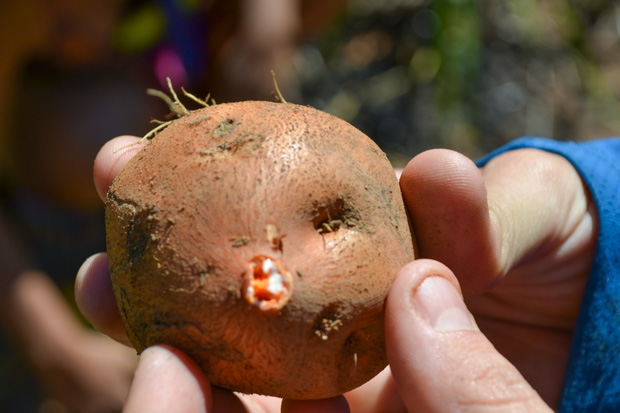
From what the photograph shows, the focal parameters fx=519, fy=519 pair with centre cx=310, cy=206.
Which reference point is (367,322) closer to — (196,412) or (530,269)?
(196,412)

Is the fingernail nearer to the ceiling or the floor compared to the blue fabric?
nearer to the ceiling

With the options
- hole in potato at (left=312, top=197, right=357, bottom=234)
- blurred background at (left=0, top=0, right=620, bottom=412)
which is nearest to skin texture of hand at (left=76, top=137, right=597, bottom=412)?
hole in potato at (left=312, top=197, right=357, bottom=234)

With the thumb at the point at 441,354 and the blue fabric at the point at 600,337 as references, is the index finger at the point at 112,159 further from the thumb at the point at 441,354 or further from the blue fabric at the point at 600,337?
the blue fabric at the point at 600,337

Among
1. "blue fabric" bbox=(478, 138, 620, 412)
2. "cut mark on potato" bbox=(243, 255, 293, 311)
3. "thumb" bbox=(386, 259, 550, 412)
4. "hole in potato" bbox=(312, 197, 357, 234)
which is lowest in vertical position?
"blue fabric" bbox=(478, 138, 620, 412)

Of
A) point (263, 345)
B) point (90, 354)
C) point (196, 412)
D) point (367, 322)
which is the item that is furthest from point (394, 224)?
point (90, 354)

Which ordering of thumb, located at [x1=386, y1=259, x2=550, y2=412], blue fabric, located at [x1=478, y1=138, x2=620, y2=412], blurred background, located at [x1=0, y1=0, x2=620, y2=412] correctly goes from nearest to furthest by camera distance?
thumb, located at [x1=386, y1=259, x2=550, y2=412], blue fabric, located at [x1=478, y1=138, x2=620, y2=412], blurred background, located at [x1=0, y1=0, x2=620, y2=412]

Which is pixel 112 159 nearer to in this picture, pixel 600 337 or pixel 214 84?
pixel 600 337

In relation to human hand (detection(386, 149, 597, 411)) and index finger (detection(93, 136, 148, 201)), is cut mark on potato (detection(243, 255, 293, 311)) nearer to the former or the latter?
human hand (detection(386, 149, 597, 411))

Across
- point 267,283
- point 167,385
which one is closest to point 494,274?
point 267,283
